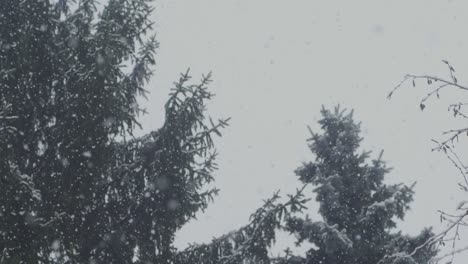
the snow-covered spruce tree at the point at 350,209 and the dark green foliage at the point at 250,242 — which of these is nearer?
the dark green foliage at the point at 250,242

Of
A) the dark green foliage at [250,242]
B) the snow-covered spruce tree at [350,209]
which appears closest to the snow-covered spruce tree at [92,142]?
the dark green foliage at [250,242]

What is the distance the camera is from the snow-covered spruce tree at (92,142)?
762 centimetres

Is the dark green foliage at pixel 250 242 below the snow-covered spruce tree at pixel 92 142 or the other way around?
below

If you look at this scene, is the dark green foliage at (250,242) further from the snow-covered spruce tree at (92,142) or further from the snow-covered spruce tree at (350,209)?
the snow-covered spruce tree at (350,209)

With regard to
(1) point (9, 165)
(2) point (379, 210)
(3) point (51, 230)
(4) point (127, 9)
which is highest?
(4) point (127, 9)

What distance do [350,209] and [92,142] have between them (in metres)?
6.20

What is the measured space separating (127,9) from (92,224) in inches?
163

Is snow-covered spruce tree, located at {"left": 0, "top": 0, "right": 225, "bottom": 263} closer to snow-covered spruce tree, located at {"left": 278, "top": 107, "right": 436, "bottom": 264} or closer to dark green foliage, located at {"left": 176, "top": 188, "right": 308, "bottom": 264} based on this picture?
dark green foliage, located at {"left": 176, "top": 188, "right": 308, "bottom": 264}

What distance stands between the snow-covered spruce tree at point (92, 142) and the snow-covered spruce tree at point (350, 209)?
9.65ft

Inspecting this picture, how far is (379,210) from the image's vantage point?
10086 millimetres

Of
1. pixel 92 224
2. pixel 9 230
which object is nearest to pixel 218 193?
pixel 92 224

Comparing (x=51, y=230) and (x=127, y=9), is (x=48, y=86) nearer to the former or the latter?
(x=127, y=9)

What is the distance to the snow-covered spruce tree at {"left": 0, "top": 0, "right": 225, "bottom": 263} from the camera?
762cm

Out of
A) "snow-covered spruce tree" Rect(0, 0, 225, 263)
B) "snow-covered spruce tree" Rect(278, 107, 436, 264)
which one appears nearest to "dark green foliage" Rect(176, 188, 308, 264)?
"snow-covered spruce tree" Rect(0, 0, 225, 263)
